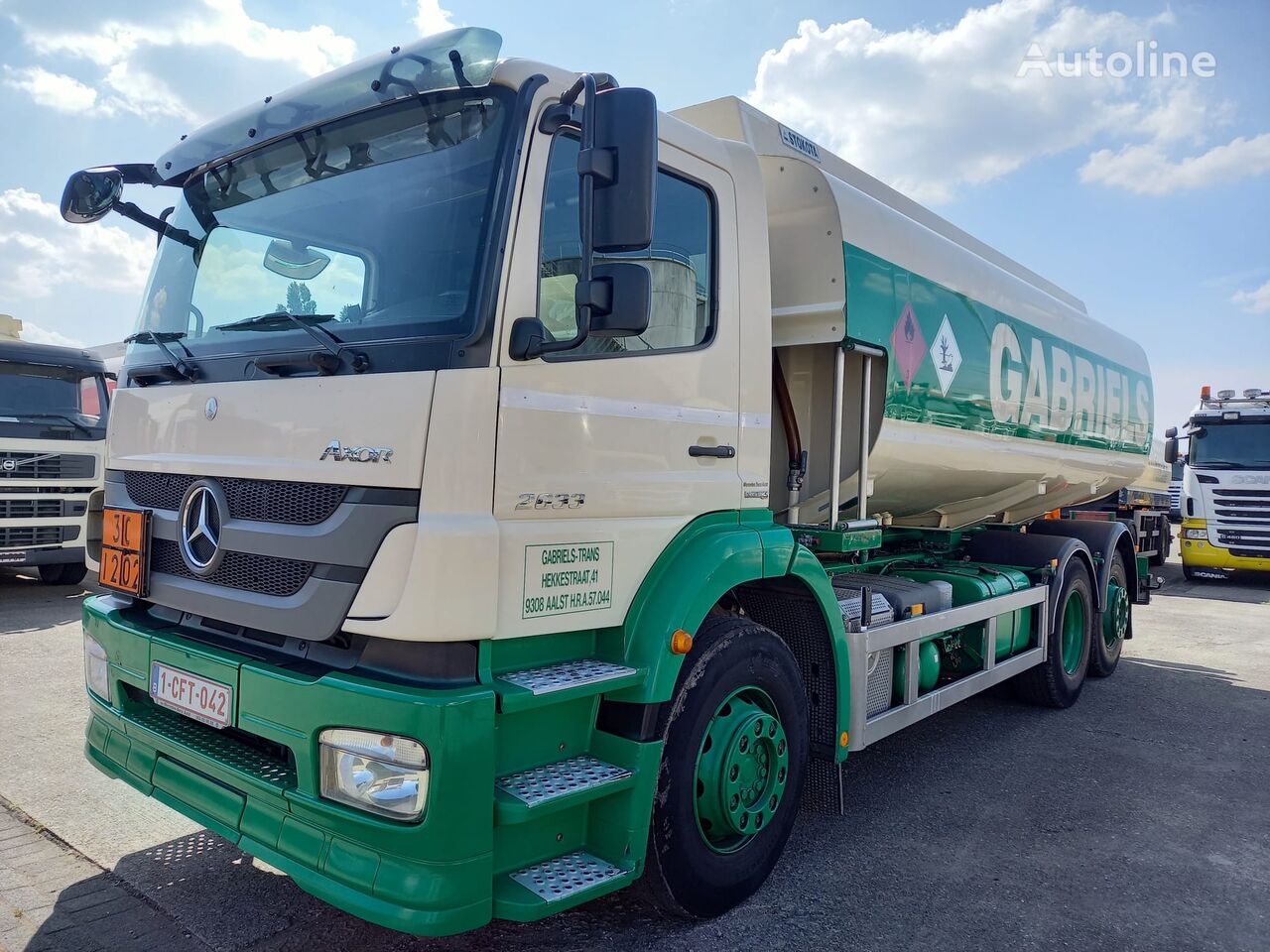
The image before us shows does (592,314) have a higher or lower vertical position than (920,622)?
higher

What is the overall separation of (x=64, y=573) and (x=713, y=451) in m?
10.2

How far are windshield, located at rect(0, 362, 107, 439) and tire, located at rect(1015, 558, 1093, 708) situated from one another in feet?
31.7

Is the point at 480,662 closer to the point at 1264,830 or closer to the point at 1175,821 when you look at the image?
the point at 1175,821

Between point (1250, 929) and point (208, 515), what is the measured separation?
4.00m

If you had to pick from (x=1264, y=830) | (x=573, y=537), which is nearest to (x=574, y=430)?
(x=573, y=537)

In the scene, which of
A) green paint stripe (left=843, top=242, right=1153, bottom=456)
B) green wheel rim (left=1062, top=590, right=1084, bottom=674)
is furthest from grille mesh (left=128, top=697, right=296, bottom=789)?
A: green wheel rim (left=1062, top=590, right=1084, bottom=674)

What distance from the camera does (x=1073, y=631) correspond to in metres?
6.92

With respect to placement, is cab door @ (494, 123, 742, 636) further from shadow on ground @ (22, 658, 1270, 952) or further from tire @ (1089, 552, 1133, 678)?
tire @ (1089, 552, 1133, 678)

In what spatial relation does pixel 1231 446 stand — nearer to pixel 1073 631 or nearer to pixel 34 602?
pixel 1073 631

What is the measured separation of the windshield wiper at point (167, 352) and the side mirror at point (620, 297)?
1.50 meters

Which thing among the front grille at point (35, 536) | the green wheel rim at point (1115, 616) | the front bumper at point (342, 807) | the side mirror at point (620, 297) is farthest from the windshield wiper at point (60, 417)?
the green wheel rim at point (1115, 616)

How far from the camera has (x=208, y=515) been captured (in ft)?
9.73

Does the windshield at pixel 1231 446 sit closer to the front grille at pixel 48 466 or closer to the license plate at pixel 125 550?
the license plate at pixel 125 550

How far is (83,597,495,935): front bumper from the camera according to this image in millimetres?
2373
